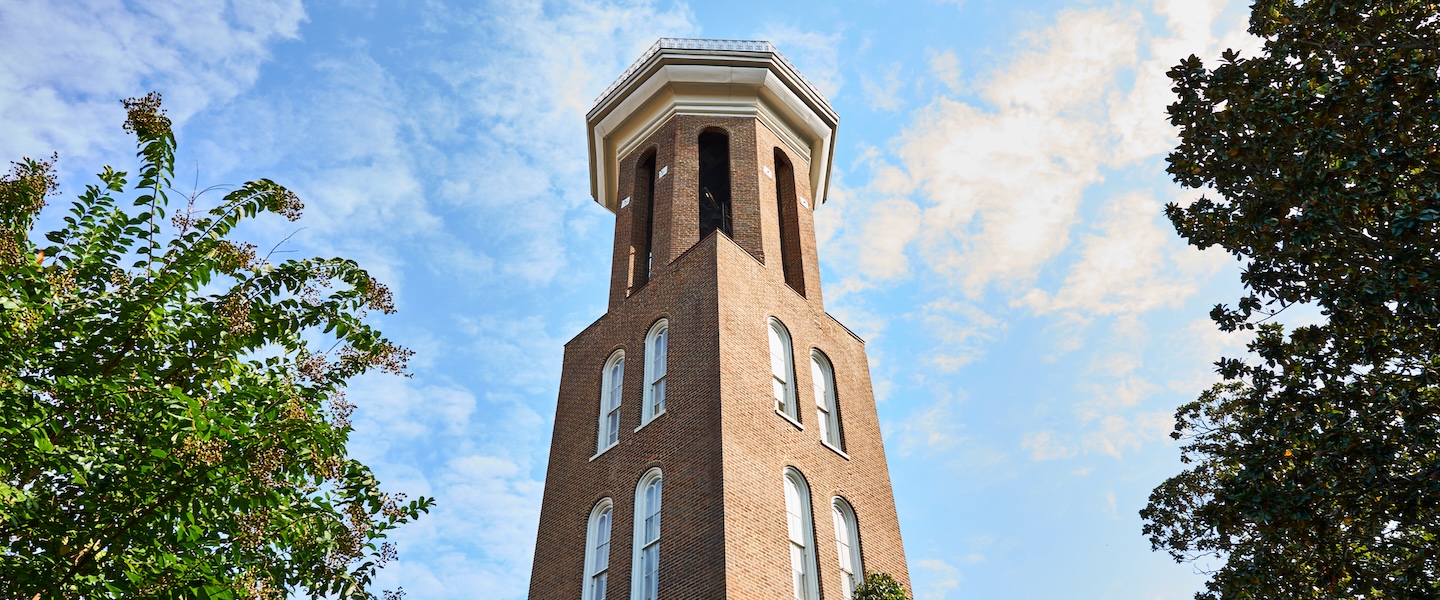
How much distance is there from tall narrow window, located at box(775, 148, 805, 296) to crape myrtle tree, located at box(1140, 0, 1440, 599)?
16570 mm

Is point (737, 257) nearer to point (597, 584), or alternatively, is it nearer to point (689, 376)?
point (689, 376)

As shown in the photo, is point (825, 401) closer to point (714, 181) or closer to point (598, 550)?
point (598, 550)

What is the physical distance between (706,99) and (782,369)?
35.5 ft

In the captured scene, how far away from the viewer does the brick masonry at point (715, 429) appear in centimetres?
1880

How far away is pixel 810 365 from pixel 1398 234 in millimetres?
15945

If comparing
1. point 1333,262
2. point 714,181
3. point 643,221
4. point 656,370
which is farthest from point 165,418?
point 714,181

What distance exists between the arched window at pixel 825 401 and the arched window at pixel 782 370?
711mm

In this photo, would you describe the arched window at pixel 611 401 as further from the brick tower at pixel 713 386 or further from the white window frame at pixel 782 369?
the white window frame at pixel 782 369

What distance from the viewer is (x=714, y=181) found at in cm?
3391

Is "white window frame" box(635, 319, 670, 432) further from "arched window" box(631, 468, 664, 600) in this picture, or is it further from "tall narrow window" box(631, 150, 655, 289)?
"tall narrow window" box(631, 150, 655, 289)

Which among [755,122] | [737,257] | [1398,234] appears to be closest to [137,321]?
[1398,234]

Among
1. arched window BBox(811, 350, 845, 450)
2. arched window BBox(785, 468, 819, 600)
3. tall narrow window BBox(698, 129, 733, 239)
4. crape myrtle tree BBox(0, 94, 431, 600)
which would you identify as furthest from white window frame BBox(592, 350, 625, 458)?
crape myrtle tree BBox(0, 94, 431, 600)

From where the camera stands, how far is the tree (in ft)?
57.9

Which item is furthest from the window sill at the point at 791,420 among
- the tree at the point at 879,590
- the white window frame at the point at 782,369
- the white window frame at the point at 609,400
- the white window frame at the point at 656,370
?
the tree at the point at 879,590
